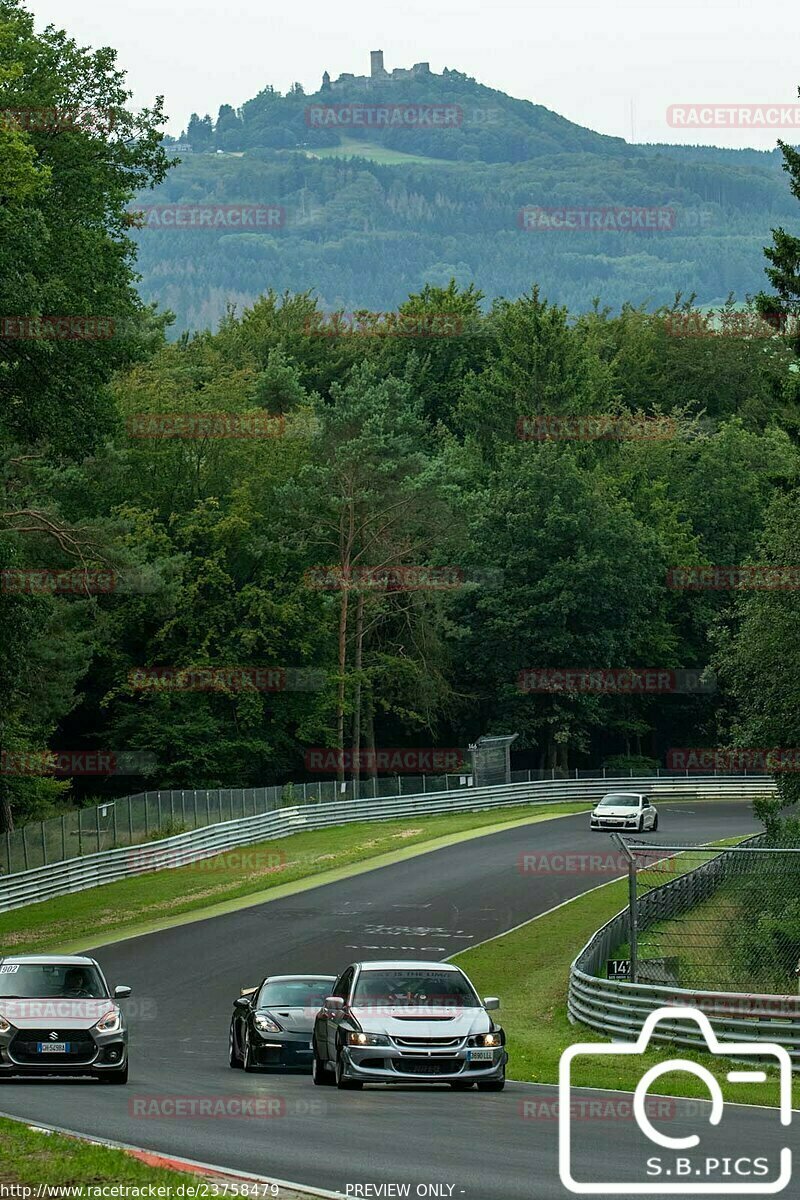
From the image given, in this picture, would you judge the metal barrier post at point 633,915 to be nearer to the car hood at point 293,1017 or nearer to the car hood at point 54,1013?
the car hood at point 293,1017

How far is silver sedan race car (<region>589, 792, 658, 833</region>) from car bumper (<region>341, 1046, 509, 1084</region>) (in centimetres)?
4466

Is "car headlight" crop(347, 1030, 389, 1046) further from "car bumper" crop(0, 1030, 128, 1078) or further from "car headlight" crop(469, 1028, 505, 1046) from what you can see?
"car bumper" crop(0, 1030, 128, 1078)

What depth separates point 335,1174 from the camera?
38.5 feet

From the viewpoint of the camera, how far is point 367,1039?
57.6 feet

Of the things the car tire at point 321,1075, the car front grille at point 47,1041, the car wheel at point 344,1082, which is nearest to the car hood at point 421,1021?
the car wheel at point 344,1082

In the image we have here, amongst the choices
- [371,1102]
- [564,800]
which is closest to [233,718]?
[564,800]

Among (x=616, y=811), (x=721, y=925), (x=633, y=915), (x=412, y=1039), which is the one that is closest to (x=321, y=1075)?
(x=412, y=1039)

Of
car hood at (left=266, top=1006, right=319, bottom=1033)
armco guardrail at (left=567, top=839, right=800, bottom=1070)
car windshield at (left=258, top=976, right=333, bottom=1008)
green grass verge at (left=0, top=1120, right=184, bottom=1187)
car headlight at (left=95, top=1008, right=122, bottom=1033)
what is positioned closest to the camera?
green grass verge at (left=0, top=1120, right=184, bottom=1187)

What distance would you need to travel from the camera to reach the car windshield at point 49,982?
2006 cm

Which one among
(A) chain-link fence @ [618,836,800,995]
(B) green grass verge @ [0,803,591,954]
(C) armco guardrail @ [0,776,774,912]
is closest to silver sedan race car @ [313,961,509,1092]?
(A) chain-link fence @ [618,836,800,995]

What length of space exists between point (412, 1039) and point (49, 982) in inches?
202

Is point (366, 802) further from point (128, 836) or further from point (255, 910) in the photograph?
point (255, 910)

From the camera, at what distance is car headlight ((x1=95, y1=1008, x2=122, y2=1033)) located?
19.2 metres

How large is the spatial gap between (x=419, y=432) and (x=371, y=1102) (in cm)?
8710
